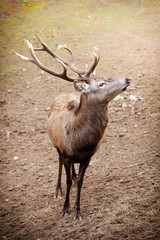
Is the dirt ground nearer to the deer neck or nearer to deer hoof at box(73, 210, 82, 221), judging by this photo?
deer hoof at box(73, 210, 82, 221)

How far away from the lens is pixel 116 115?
5.78m

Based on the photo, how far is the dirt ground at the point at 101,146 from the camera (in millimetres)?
3381

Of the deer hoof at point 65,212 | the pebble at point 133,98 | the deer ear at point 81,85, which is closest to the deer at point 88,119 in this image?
the deer ear at point 81,85

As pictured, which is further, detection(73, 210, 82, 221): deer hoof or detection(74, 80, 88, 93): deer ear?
detection(73, 210, 82, 221): deer hoof

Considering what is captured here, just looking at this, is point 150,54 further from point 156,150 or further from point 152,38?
point 156,150

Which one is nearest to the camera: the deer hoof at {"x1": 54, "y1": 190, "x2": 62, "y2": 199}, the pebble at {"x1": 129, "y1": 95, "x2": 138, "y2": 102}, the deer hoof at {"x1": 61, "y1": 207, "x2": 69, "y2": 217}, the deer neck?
the deer neck

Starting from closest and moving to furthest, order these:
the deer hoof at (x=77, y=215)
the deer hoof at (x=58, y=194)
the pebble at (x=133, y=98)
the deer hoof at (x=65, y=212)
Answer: the deer hoof at (x=77, y=215), the deer hoof at (x=65, y=212), the deer hoof at (x=58, y=194), the pebble at (x=133, y=98)

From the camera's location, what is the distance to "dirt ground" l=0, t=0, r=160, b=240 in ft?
11.1

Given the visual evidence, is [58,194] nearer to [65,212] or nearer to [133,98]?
[65,212]

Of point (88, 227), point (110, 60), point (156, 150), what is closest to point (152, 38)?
point (110, 60)

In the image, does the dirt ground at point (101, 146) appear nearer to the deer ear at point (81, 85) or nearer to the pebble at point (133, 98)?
the pebble at point (133, 98)

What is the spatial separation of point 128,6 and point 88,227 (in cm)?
963

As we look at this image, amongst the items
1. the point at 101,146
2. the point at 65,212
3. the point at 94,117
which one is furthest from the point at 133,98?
the point at 65,212

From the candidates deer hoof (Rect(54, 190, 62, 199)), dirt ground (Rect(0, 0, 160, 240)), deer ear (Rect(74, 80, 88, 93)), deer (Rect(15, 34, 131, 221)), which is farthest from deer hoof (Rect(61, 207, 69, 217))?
deer ear (Rect(74, 80, 88, 93))
